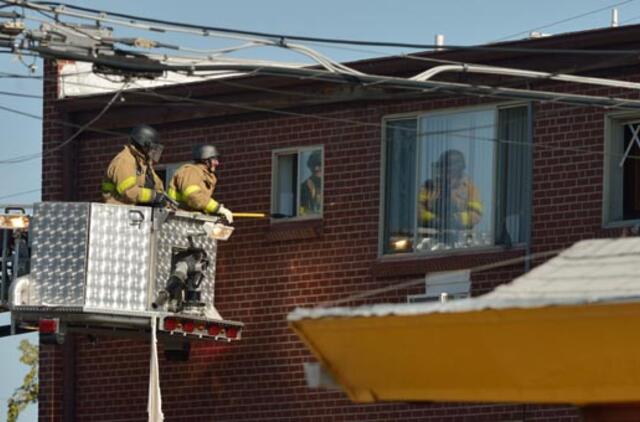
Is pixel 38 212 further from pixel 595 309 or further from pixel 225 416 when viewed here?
pixel 595 309

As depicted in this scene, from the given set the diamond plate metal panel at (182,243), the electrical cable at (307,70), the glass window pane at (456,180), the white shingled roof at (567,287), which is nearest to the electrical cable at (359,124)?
the glass window pane at (456,180)

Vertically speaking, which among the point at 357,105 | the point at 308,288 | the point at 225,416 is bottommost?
the point at 225,416

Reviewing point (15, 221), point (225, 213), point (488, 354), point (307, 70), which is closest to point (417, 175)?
point (225, 213)

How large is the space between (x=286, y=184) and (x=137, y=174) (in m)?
2.48

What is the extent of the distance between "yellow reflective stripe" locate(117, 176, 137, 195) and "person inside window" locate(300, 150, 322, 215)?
2721mm

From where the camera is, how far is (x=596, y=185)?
80.7 feet

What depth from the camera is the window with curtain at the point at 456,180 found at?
83.4ft

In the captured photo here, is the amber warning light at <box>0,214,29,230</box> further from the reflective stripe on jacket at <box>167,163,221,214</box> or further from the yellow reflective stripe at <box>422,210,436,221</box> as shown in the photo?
the yellow reflective stripe at <box>422,210,436,221</box>

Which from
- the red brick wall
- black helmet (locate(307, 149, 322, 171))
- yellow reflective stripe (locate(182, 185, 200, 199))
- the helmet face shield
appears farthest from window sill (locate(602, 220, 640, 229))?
the helmet face shield

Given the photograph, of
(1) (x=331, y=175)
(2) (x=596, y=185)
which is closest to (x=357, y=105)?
(1) (x=331, y=175)

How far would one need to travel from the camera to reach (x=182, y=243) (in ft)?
84.2

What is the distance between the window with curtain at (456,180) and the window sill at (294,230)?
40.6 inches

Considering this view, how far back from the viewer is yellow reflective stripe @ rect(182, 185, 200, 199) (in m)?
26.0

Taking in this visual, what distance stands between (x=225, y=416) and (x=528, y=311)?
18.6m
